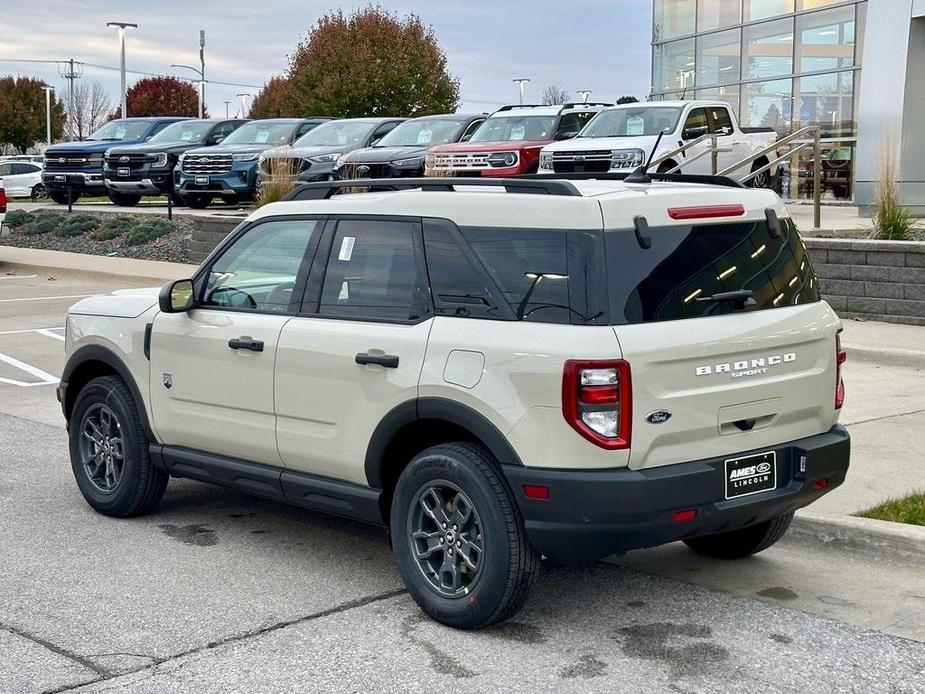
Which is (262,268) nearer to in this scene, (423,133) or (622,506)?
(622,506)

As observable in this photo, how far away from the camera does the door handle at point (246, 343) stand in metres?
5.94

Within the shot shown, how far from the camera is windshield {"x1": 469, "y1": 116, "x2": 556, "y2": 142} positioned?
72.6 feet

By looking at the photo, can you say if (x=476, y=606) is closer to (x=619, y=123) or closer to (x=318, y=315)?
(x=318, y=315)

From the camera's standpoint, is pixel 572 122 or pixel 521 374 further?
pixel 572 122

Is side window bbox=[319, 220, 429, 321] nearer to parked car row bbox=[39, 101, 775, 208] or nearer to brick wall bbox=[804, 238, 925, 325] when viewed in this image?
brick wall bbox=[804, 238, 925, 325]

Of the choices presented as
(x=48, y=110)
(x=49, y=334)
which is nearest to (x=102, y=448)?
(x=49, y=334)

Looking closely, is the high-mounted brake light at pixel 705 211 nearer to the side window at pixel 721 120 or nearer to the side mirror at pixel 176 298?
the side mirror at pixel 176 298

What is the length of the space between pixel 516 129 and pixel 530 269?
57.9 feet

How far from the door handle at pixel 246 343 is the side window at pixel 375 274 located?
35 cm

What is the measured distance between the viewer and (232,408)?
6.12 metres

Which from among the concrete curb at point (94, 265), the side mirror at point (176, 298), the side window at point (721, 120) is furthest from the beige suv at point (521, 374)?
the side window at point (721, 120)

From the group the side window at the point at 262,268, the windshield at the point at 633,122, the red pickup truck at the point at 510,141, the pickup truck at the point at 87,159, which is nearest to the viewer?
the side window at the point at 262,268

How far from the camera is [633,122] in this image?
2023cm

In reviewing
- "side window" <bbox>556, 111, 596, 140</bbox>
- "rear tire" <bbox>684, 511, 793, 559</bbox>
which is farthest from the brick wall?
"side window" <bbox>556, 111, 596, 140</bbox>
